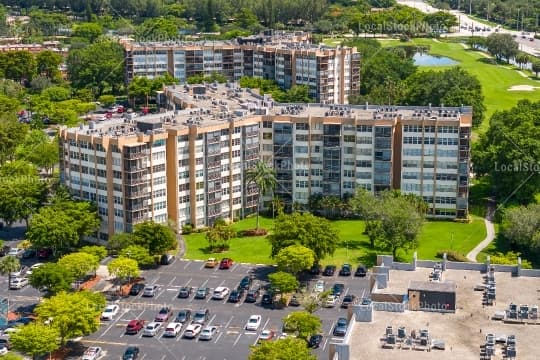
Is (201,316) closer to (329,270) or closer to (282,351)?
(329,270)

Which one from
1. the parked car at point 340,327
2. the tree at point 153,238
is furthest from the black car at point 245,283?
the parked car at point 340,327

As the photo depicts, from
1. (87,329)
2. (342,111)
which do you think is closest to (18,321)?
(87,329)

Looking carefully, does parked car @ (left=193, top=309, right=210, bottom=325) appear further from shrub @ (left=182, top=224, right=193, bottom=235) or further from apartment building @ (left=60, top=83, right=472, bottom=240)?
shrub @ (left=182, top=224, right=193, bottom=235)

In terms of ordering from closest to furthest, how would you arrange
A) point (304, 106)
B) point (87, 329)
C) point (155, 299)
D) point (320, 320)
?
point (87, 329), point (320, 320), point (155, 299), point (304, 106)

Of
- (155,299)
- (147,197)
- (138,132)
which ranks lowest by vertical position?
(155,299)

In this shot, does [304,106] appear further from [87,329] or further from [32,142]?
[87,329]

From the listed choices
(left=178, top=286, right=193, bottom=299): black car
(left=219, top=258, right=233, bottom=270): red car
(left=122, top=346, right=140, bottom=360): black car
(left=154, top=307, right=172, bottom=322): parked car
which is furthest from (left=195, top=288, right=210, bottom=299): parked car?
(left=122, top=346, right=140, bottom=360): black car
